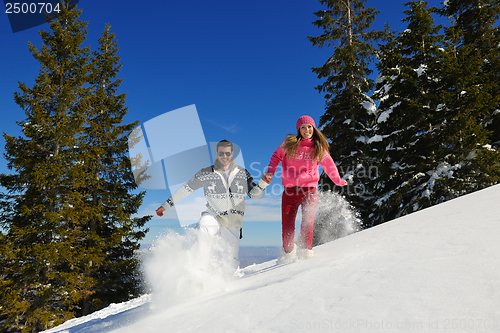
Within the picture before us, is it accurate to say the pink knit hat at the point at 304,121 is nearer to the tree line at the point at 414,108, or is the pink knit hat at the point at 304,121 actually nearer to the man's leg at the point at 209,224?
the man's leg at the point at 209,224

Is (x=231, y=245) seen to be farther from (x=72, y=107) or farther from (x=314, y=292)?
(x=72, y=107)

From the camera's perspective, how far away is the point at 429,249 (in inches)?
85.0

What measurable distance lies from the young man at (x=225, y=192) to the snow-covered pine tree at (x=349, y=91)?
856 centimetres

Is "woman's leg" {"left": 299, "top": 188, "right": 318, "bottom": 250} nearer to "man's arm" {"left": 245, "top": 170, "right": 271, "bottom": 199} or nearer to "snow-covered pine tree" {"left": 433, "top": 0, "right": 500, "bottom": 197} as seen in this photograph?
"man's arm" {"left": 245, "top": 170, "right": 271, "bottom": 199}

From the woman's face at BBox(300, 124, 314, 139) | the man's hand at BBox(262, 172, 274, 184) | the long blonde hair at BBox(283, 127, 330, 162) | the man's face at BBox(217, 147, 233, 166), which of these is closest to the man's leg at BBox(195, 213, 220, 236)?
the man's face at BBox(217, 147, 233, 166)

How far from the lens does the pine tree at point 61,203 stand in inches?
364

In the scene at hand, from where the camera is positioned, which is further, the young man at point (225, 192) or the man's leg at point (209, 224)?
the young man at point (225, 192)

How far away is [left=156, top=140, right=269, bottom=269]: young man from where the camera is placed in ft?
11.5

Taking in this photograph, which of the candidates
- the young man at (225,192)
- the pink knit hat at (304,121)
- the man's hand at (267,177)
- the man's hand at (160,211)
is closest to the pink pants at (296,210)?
the man's hand at (267,177)

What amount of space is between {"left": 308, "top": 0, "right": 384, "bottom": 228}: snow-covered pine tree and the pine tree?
9590 mm

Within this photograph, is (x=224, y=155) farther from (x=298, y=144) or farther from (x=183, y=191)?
(x=298, y=144)

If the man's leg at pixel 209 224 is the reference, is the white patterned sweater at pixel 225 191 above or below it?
above

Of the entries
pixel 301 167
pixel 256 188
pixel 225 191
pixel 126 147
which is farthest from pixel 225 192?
pixel 126 147

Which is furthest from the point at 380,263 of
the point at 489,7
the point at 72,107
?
the point at 489,7
